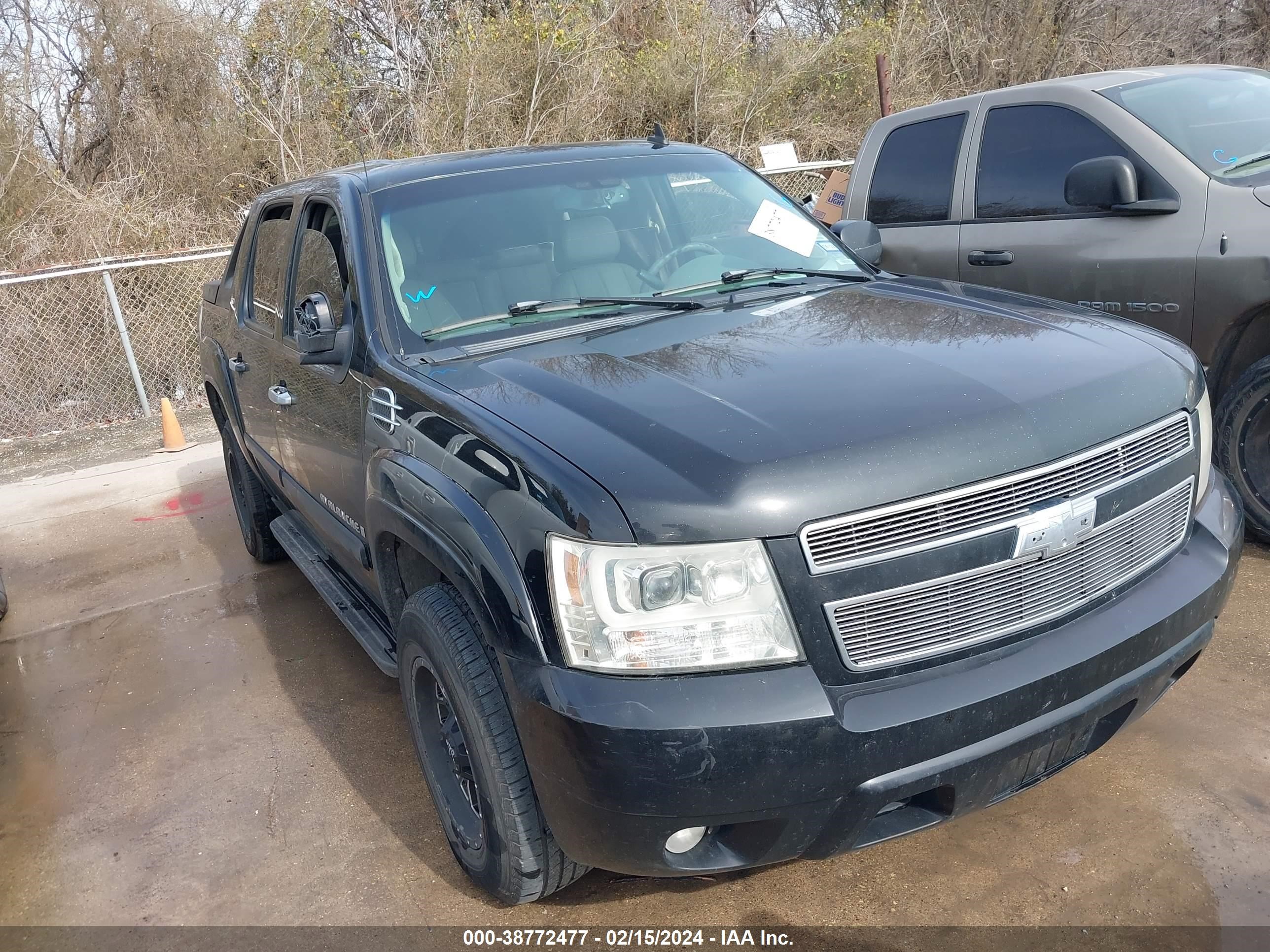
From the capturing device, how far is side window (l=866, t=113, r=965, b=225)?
545 cm

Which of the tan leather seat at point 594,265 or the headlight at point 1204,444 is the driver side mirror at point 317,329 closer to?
the tan leather seat at point 594,265

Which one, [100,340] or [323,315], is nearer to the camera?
[323,315]

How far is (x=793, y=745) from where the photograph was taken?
210cm

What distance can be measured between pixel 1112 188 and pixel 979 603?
2944 millimetres

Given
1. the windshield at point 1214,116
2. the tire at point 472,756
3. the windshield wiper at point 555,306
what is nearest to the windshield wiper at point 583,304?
the windshield wiper at point 555,306

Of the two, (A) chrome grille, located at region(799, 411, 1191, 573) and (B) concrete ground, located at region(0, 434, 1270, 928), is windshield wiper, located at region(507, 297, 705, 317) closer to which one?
(A) chrome grille, located at region(799, 411, 1191, 573)

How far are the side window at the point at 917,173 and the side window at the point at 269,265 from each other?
302 cm

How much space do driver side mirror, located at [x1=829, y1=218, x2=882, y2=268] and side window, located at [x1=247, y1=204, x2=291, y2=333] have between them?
2150 mm

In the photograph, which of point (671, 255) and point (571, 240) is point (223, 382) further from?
point (671, 255)

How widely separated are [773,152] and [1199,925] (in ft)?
33.1

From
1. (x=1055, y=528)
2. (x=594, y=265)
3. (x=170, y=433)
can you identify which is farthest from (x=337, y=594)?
(x=170, y=433)

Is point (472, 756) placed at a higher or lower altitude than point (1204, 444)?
lower

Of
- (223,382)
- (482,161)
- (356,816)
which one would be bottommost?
(356,816)

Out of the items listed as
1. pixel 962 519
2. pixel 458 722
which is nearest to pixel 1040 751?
pixel 962 519
